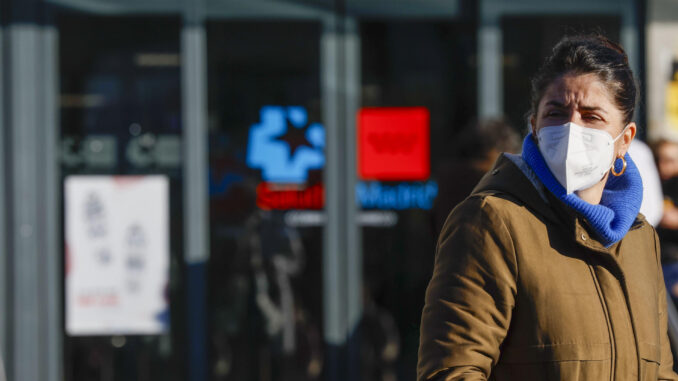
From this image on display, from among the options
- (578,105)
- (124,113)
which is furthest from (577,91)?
(124,113)

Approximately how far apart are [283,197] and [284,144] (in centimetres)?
35

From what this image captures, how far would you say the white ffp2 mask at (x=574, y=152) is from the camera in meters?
1.80

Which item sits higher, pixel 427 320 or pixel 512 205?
pixel 512 205

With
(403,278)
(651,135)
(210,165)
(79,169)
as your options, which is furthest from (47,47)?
(651,135)

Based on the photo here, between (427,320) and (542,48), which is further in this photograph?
(542,48)

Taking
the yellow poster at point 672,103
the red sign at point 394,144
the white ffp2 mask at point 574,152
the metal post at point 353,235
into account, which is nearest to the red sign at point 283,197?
the metal post at point 353,235

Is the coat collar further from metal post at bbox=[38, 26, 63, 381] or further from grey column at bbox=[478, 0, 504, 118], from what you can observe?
metal post at bbox=[38, 26, 63, 381]

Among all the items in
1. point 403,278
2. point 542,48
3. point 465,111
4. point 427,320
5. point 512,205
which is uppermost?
point 542,48

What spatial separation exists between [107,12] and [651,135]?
12.0ft

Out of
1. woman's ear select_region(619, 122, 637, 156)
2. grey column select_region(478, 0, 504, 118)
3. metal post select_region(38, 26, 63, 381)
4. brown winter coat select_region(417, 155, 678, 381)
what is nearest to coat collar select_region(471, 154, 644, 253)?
brown winter coat select_region(417, 155, 678, 381)

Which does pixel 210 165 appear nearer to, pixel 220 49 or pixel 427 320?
pixel 220 49

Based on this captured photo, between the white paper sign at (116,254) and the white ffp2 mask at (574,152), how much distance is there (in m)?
4.10

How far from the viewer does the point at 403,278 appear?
5.62 meters

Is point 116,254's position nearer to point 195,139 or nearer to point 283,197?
point 195,139
